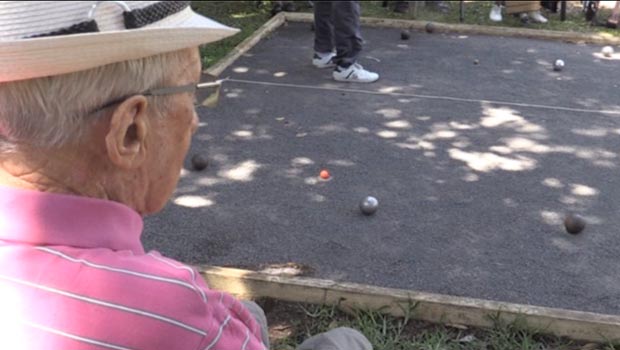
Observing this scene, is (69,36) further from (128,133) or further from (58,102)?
(128,133)

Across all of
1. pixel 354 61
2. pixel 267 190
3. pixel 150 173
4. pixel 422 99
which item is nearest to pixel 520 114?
pixel 422 99

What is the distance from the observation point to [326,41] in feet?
24.1

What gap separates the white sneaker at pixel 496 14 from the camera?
9.77 metres

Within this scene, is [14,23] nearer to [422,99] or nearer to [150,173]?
[150,173]

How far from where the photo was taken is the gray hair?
4.10 feet

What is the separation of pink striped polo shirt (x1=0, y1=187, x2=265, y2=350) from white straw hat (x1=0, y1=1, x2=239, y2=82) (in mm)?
245

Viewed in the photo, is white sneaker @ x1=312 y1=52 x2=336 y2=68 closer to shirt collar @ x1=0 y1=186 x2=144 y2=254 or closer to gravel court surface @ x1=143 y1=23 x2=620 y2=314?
gravel court surface @ x1=143 y1=23 x2=620 y2=314

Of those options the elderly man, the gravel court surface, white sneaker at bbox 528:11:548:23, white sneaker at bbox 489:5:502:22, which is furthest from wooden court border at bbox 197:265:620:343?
white sneaker at bbox 528:11:548:23

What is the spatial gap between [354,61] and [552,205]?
9.61 ft

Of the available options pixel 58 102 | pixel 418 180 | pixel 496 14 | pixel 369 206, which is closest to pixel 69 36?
pixel 58 102

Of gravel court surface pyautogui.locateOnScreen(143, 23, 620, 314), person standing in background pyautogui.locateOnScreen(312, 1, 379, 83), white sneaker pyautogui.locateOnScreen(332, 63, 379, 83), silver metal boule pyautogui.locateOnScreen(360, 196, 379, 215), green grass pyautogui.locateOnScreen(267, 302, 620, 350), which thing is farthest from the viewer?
white sneaker pyautogui.locateOnScreen(332, 63, 379, 83)

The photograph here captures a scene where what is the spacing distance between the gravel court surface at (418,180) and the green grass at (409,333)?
0.97 feet

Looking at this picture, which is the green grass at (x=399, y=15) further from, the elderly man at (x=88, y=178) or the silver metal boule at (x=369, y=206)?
the elderly man at (x=88, y=178)

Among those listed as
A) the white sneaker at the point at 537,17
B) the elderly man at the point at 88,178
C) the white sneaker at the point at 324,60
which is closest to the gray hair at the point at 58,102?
the elderly man at the point at 88,178
